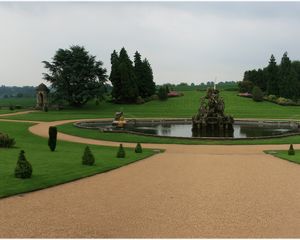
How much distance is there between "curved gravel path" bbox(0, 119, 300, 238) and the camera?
902 cm

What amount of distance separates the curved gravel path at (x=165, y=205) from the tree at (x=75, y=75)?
48.5 meters

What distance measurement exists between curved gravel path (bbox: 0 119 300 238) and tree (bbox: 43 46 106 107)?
48.5 meters

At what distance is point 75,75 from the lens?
66.1m

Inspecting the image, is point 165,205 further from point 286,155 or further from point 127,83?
point 127,83

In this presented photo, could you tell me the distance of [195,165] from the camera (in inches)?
768

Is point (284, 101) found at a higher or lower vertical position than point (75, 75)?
lower

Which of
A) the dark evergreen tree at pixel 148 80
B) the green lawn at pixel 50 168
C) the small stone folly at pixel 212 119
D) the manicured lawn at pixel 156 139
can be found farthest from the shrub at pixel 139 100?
the green lawn at pixel 50 168

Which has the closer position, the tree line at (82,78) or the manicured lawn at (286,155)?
the manicured lawn at (286,155)

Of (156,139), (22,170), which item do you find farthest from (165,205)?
(156,139)

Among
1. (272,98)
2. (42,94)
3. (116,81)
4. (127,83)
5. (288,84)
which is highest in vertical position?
(116,81)

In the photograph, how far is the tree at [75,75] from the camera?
6556cm

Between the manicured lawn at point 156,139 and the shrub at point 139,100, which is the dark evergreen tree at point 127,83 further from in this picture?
the manicured lawn at point 156,139

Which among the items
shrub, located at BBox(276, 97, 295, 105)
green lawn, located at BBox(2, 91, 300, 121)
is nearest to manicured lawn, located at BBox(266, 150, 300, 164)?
green lawn, located at BBox(2, 91, 300, 121)

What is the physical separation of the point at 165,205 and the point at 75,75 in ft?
187
